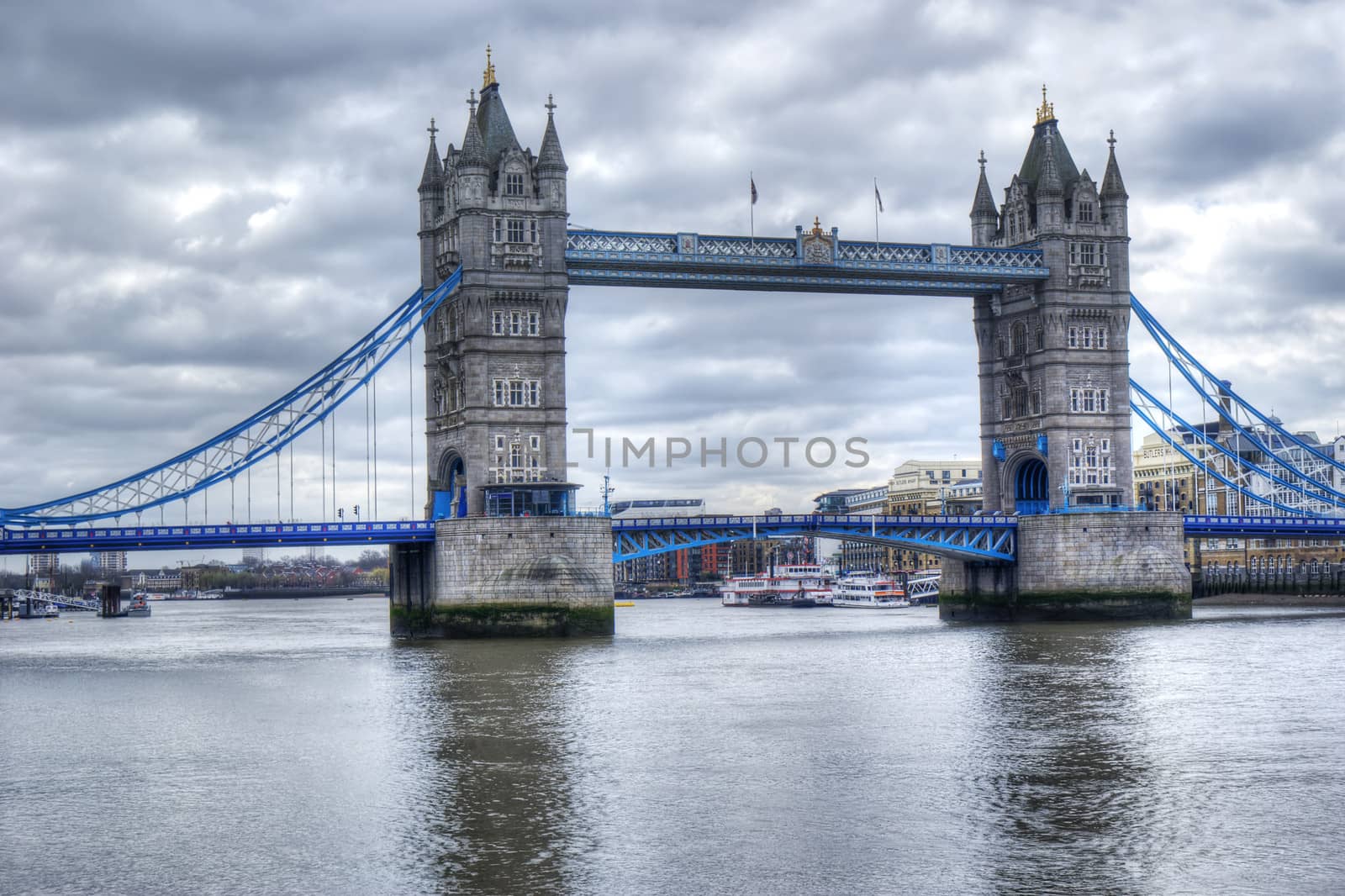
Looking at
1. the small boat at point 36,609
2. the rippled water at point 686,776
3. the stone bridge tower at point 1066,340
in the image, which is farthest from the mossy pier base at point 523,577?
the small boat at point 36,609

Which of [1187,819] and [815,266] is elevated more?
[815,266]

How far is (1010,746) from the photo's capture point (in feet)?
110

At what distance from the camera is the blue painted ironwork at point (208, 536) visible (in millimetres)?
65188

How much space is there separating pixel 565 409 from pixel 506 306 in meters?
5.36

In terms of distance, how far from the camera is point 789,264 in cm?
7631

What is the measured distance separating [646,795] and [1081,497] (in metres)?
58.0

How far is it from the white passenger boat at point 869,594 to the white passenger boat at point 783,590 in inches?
102

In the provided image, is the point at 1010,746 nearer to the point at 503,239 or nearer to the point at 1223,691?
the point at 1223,691

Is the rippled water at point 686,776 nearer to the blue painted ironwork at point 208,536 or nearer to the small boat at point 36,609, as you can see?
the blue painted ironwork at point 208,536

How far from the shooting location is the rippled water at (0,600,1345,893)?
22.8 meters

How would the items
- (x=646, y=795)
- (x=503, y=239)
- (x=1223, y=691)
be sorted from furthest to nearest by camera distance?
(x=503, y=239)
(x=1223, y=691)
(x=646, y=795)

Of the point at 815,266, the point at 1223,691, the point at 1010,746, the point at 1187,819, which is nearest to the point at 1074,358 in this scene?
the point at 815,266

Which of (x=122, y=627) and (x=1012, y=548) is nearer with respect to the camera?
(x=1012, y=548)

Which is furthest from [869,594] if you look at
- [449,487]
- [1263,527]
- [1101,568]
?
[449,487]
